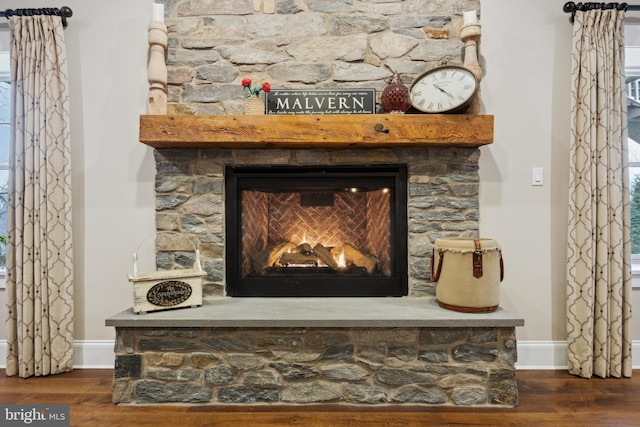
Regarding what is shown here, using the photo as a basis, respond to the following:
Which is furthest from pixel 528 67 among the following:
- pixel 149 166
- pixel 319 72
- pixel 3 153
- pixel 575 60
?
pixel 3 153

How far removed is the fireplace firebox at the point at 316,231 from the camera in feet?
7.19

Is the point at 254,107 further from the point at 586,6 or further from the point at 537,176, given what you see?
the point at 586,6

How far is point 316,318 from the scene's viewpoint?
1.75m

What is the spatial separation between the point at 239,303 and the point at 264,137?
2.96ft

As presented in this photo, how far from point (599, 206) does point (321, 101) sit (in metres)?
1.64

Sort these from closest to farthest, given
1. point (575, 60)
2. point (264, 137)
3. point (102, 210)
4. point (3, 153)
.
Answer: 1. point (264, 137)
2. point (575, 60)
3. point (102, 210)
4. point (3, 153)

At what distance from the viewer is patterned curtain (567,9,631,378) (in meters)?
2.06

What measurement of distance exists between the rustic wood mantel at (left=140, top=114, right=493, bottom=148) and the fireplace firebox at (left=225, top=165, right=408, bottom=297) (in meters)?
0.29

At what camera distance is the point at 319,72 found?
7.10 ft

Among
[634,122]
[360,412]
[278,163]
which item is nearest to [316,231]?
[278,163]

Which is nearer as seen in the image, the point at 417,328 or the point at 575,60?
the point at 417,328

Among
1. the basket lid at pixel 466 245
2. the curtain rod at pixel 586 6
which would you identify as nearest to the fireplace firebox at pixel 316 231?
the basket lid at pixel 466 245

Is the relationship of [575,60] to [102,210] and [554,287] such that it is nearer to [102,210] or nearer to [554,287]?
[554,287]

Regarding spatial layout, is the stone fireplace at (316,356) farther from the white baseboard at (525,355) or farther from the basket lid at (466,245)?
the white baseboard at (525,355)
